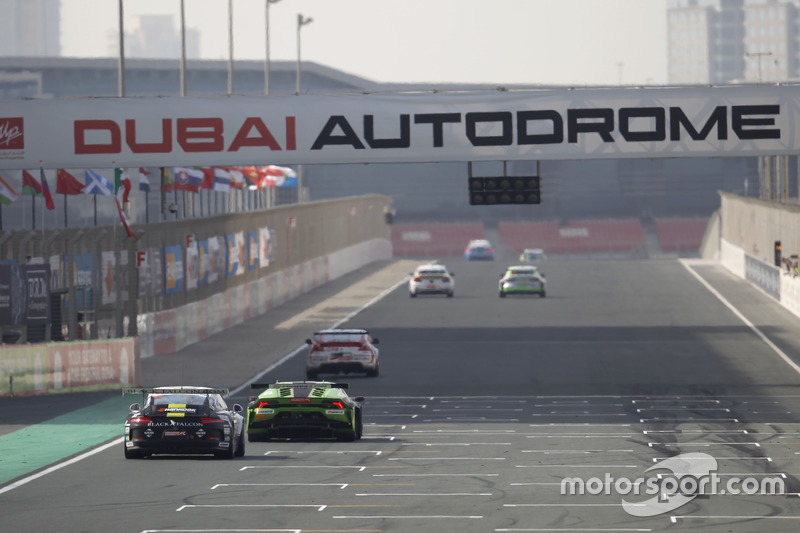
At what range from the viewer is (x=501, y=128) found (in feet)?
138

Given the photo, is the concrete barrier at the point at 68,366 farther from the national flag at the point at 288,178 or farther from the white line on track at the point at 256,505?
the national flag at the point at 288,178

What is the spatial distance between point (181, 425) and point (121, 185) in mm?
21369

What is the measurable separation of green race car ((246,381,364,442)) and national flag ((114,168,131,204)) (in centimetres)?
1745

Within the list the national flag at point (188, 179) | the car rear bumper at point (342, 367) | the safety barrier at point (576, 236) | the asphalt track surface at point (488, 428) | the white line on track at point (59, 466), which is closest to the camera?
the asphalt track surface at point (488, 428)

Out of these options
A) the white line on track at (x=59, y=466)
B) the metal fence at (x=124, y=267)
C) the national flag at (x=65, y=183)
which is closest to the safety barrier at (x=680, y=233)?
the metal fence at (x=124, y=267)

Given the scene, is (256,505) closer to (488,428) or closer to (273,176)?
(488,428)

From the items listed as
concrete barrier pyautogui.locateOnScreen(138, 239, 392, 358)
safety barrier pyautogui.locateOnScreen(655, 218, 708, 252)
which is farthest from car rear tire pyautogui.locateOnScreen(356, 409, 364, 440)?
safety barrier pyautogui.locateOnScreen(655, 218, 708, 252)

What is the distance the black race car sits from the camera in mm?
26688

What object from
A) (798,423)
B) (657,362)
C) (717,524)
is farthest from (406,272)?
(717,524)

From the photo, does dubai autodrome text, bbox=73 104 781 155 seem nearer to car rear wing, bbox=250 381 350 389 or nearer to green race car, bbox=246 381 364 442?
car rear wing, bbox=250 381 350 389

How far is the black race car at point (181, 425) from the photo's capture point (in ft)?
87.6

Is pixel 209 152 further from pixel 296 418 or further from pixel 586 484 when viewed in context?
pixel 586 484

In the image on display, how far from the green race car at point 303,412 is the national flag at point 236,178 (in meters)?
37.9

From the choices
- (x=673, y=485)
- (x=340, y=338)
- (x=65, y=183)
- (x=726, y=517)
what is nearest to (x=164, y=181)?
(x=65, y=183)
